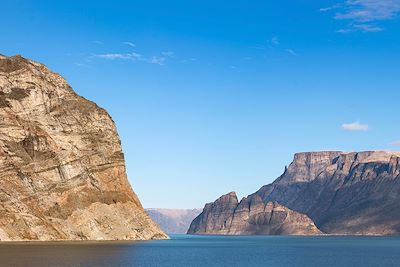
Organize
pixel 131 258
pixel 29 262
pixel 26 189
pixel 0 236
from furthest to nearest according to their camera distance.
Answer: pixel 26 189, pixel 0 236, pixel 131 258, pixel 29 262

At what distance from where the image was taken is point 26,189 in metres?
192

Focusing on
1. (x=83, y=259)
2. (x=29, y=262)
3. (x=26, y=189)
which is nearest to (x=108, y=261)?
(x=83, y=259)

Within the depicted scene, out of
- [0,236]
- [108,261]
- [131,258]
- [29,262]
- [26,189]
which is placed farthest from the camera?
[26,189]

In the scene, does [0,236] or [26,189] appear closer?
[0,236]

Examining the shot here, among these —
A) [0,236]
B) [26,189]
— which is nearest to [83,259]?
[0,236]

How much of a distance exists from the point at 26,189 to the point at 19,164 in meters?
7.50

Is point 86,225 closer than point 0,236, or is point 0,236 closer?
point 0,236

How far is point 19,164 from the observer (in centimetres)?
19375

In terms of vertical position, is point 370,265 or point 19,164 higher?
point 19,164

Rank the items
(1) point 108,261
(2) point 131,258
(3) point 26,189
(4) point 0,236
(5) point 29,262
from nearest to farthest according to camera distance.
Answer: (5) point 29,262 → (1) point 108,261 → (2) point 131,258 → (4) point 0,236 → (3) point 26,189

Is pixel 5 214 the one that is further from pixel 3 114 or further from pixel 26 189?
pixel 3 114

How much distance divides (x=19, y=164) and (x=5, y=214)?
19.1 metres

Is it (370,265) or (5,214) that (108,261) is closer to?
(370,265)

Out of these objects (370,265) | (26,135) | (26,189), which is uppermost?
(26,135)
